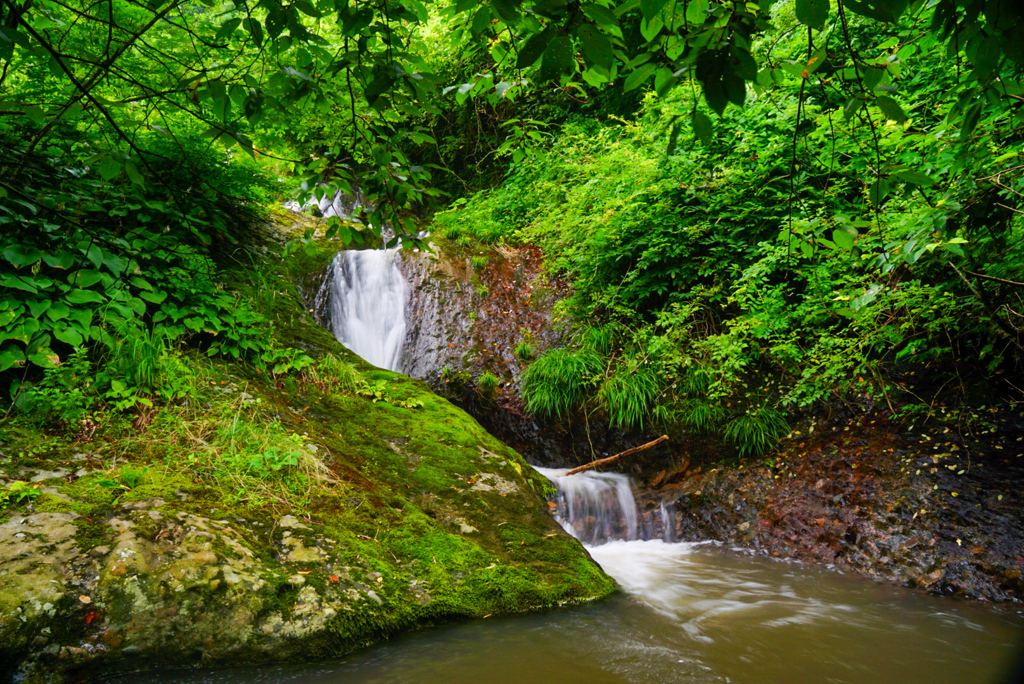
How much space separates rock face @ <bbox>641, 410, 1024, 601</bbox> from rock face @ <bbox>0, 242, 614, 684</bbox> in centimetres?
201

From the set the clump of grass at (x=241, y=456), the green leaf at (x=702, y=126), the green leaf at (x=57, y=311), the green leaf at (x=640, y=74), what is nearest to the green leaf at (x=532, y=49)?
the green leaf at (x=640, y=74)

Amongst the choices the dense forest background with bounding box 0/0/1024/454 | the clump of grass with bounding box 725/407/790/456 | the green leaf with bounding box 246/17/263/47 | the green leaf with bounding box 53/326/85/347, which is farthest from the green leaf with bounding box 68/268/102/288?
the clump of grass with bounding box 725/407/790/456

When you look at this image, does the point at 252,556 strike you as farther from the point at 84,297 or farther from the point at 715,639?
the point at 715,639

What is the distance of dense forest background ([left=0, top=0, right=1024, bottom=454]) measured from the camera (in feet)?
5.02

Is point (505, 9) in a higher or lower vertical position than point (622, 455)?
higher

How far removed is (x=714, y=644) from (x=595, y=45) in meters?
3.20

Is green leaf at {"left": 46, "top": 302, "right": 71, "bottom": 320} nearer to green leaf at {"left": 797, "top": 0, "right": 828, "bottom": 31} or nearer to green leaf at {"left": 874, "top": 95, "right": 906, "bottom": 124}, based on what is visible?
green leaf at {"left": 797, "top": 0, "right": 828, "bottom": 31}

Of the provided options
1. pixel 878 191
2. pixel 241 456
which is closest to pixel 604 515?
pixel 241 456

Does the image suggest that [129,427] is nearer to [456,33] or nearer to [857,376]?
[456,33]

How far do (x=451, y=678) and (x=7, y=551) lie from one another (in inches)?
81.3

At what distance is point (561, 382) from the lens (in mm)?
6336

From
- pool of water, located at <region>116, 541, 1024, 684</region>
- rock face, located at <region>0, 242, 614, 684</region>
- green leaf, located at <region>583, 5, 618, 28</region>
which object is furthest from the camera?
pool of water, located at <region>116, 541, 1024, 684</region>

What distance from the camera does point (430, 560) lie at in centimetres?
308

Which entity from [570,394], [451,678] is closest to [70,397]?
[451,678]
